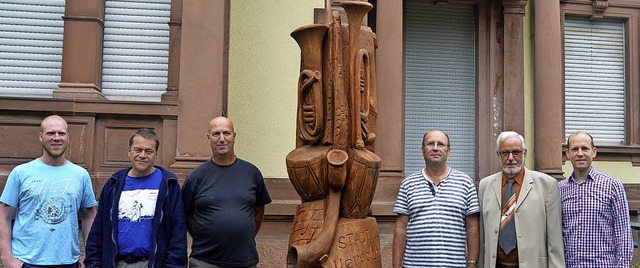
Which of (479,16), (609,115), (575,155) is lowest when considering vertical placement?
(575,155)

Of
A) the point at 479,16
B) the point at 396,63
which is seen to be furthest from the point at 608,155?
the point at 396,63

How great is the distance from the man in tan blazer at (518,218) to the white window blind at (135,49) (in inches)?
192

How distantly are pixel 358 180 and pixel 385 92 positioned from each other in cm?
412

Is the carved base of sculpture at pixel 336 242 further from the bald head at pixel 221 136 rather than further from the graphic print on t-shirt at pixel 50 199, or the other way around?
the graphic print on t-shirt at pixel 50 199

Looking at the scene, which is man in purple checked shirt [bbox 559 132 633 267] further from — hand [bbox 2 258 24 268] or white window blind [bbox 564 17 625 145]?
white window blind [bbox 564 17 625 145]

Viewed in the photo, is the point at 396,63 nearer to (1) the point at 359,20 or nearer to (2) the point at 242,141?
(2) the point at 242,141

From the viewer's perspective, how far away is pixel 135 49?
784 cm

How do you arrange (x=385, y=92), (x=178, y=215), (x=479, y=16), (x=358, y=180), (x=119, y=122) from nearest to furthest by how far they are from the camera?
(x=178, y=215) < (x=358, y=180) < (x=119, y=122) < (x=385, y=92) < (x=479, y=16)

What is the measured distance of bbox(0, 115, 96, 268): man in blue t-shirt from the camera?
4.08m

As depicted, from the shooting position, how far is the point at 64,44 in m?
7.47

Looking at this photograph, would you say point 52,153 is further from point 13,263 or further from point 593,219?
point 593,219

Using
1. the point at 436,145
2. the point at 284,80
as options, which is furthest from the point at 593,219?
the point at 284,80

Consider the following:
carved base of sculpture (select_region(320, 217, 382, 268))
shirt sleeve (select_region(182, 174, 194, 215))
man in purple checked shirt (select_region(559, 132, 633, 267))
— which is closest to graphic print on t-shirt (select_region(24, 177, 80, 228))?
shirt sleeve (select_region(182, 174, 194, 215))

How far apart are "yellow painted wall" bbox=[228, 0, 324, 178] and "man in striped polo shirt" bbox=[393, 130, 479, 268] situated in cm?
418
